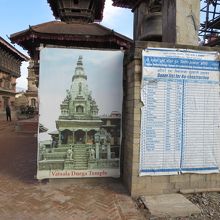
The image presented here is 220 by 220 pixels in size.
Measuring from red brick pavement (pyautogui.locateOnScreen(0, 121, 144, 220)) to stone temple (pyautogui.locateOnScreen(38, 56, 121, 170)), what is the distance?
422mm

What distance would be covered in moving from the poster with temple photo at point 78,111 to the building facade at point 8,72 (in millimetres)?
26248

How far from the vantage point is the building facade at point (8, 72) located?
1287 inches

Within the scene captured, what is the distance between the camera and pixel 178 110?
5.25 metres

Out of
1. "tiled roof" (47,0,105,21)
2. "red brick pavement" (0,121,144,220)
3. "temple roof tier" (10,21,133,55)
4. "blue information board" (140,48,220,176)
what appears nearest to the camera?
"red brick pavement" (0,121,144,220)

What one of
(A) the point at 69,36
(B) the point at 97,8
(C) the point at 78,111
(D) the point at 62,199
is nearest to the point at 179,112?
(C) the point at 78,111

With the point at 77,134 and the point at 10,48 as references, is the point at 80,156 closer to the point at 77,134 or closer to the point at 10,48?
the point at 77,134

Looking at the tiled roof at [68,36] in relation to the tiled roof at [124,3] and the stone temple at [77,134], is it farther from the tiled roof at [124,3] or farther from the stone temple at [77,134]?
the stone temple at [77,134]

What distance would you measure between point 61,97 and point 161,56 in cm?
224

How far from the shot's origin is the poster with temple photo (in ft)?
18.1

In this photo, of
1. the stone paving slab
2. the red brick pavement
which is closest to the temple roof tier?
the red brick pavement

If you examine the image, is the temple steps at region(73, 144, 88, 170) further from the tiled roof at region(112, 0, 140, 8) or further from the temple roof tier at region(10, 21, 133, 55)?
the tiled roof at region(112, 0, 140, 8)

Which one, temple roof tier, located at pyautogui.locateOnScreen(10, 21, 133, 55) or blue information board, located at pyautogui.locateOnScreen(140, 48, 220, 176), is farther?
temple roof tier, located at pyautogui.locateOnScreen(10, 21, 133, 55)

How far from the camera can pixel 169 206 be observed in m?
4.67

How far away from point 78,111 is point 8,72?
33200 millimetres
